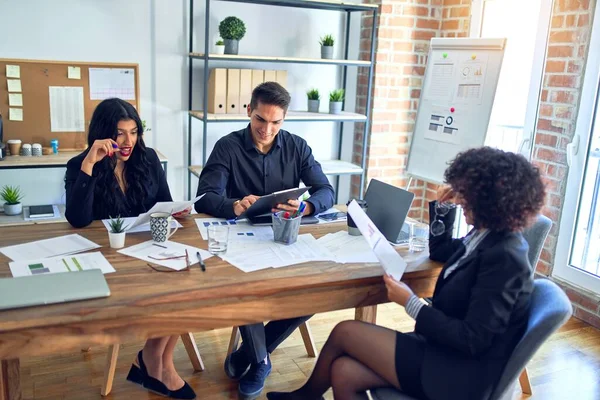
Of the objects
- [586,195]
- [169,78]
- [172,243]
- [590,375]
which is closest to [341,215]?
[172,243]

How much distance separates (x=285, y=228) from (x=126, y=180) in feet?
2.68

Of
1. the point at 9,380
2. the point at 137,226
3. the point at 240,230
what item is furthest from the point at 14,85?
the point at 9,380

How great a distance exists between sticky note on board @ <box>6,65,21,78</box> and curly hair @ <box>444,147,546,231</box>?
284cm

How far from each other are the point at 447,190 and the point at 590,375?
56.8 inches

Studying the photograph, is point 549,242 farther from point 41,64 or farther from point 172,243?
point 41,64

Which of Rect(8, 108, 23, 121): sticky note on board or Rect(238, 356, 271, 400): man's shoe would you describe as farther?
Rect(8, 108, 23, 121): sticky note on board

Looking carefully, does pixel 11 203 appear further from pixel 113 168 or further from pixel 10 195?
pixel 113 168

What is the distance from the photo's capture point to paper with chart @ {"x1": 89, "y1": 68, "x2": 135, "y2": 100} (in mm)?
3547

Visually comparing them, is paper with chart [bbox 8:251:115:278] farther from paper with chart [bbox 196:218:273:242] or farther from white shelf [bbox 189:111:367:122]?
white shelf [bbox 189:111:367:122]

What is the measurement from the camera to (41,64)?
11.1ft

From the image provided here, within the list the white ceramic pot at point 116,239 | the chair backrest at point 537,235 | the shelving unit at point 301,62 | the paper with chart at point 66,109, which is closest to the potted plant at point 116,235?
the white ceramic pot at point 116,239

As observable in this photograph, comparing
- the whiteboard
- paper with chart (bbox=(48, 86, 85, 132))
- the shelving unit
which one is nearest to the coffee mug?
the shelving unit

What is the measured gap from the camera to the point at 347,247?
6.54 feet

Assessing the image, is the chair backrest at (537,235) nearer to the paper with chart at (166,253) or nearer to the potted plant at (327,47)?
the paper with chart at (166,253)
